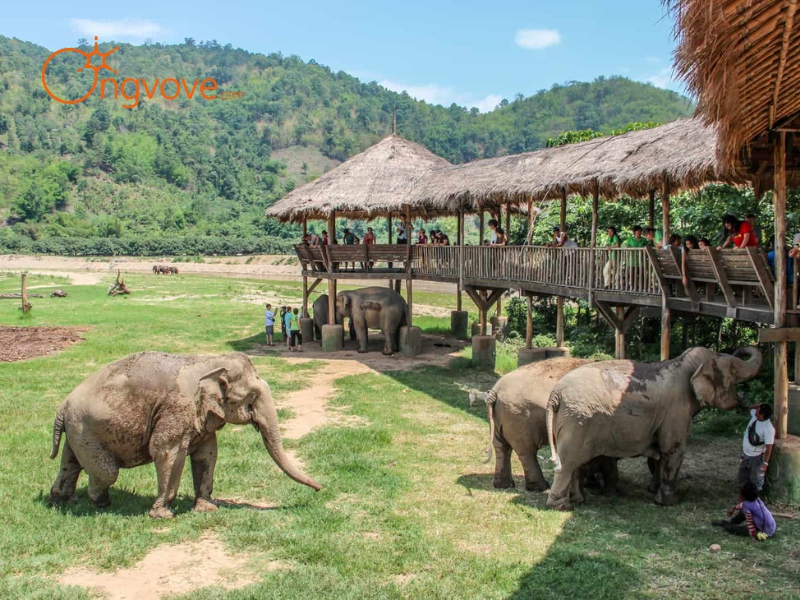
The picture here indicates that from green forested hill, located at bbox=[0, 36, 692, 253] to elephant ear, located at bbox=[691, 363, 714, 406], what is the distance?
6335 centimetres

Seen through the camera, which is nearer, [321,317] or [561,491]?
[561,491]

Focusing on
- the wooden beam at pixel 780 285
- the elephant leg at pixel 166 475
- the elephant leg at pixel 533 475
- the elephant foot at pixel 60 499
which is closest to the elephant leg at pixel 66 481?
the elephant foot at pixel 60 499

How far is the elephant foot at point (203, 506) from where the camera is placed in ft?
31.1

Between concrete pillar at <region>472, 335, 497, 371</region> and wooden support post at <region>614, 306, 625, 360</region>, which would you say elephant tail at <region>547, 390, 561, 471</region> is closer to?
wooden support post at <region>614, 306, 625, 360</region>

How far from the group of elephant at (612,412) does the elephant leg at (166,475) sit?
382 centimetres

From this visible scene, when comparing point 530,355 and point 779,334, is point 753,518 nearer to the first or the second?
point 779,334

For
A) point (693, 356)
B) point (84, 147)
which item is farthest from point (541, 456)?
point (84, 147)

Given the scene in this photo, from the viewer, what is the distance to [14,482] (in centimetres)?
1036

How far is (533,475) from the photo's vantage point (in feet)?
34.1

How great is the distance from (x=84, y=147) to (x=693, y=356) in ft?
356

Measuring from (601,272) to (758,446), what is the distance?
588 cm

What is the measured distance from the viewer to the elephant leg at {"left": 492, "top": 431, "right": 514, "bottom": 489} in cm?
1052

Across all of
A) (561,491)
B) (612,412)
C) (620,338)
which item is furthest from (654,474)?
(620,338)

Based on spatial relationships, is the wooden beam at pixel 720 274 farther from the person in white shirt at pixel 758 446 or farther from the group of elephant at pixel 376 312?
the group of elephant at pixel 376 312
